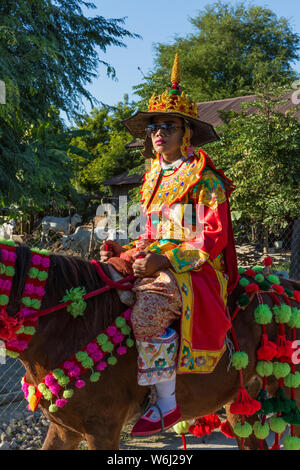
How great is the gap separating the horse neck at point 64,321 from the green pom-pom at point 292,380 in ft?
4.36

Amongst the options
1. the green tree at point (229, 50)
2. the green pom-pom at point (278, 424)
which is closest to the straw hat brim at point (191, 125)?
the green pom-pom at point (278, 424)

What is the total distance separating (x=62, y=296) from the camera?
2.21 metres

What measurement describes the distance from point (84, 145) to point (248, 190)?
69.2ft

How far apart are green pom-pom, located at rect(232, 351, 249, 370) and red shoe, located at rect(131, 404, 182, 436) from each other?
508mm

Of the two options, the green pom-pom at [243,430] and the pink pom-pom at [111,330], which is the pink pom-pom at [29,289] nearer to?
the pink pom-pom at [111,330]

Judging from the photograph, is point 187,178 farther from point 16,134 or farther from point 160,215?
point 16,134

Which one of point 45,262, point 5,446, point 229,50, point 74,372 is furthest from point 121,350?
point 229,50

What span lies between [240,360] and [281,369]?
409 millimetres

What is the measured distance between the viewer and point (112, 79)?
39.6 feet

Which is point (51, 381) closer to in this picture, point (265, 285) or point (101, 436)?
point (101, 436)

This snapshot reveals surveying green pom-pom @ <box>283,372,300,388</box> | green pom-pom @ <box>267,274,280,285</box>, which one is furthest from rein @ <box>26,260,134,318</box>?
green pom-pom @ <box>283,372,300,388</box>

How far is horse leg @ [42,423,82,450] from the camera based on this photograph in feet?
7.80

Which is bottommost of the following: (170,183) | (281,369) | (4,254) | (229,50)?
(281,369)
